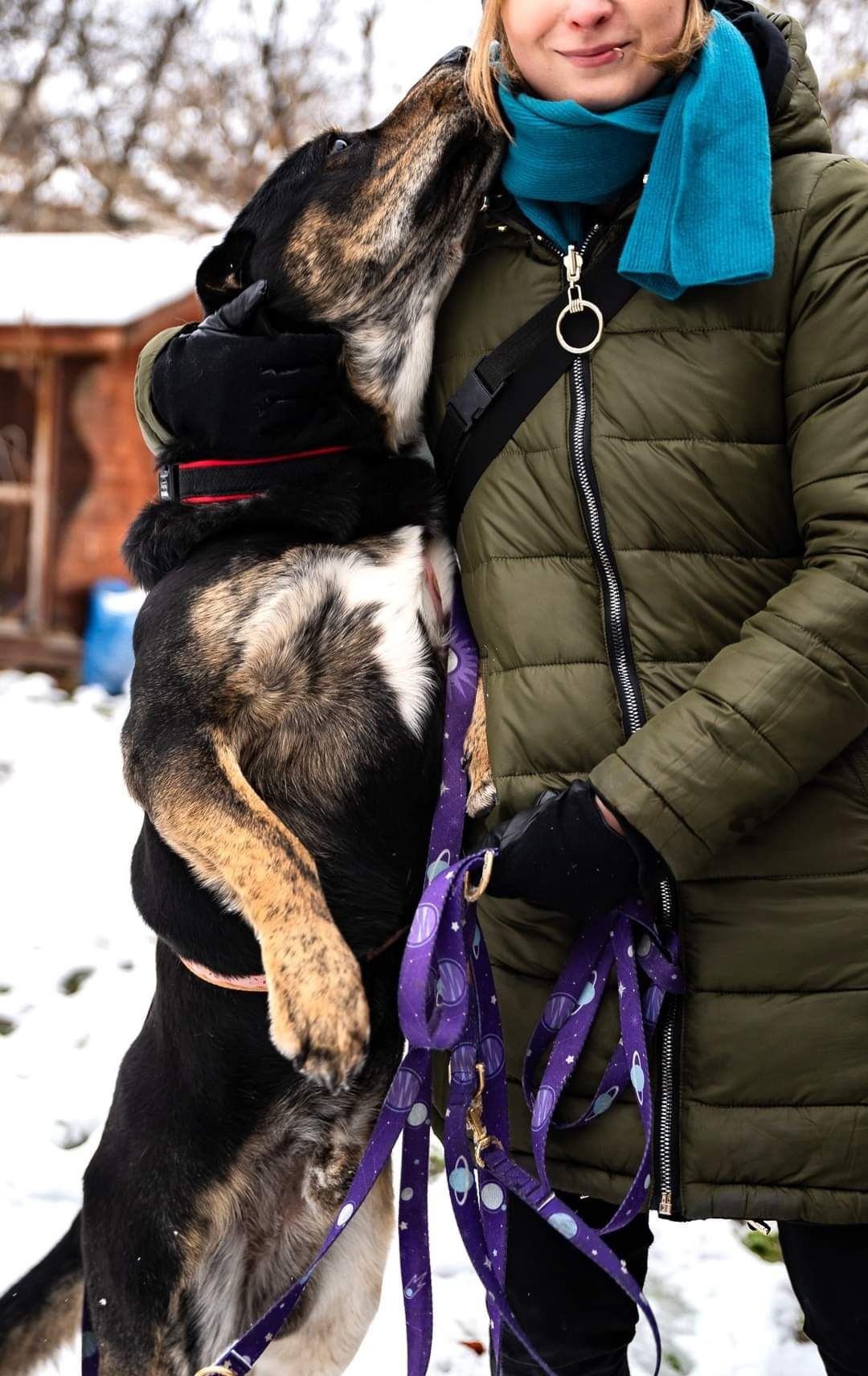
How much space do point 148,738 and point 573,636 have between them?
2.65 ft

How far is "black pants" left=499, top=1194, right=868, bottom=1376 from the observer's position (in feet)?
6.15

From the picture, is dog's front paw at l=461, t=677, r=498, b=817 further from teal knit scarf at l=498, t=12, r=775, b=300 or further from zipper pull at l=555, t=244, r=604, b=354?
teal knit scarf at l=498, t=12, r=775, b=300

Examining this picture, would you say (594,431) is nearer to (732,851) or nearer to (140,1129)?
(732,851)

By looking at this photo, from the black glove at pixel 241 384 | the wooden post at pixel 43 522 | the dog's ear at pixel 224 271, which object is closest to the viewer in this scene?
the black glove at pixel 241 384

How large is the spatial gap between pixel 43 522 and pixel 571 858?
866 centimetres

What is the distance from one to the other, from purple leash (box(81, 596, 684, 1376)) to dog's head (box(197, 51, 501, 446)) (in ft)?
2.94

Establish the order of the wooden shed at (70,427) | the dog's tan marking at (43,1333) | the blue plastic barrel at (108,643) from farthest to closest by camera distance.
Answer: the wooden shed at (70,427) < the blue plastic barrel at (108,643) < the dog's tan marking at (43,1333)

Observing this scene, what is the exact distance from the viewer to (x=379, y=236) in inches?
99.1

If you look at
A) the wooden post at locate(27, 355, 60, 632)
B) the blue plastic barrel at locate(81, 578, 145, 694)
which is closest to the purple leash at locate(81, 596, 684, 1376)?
the blue plastic barrel at locate(81, 578, 145, 694)

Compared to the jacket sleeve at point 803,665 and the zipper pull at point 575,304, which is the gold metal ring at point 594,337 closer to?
the zipper pull at point 575,304

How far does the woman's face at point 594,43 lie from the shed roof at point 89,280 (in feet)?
23.7

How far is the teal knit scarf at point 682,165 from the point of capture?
1.82m

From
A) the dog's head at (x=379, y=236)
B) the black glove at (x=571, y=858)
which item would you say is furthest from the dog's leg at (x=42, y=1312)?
the dog's head at (x=379, y=236)

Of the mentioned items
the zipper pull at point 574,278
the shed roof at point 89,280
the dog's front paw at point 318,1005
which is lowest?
the dog's front paw at point 318,1005
